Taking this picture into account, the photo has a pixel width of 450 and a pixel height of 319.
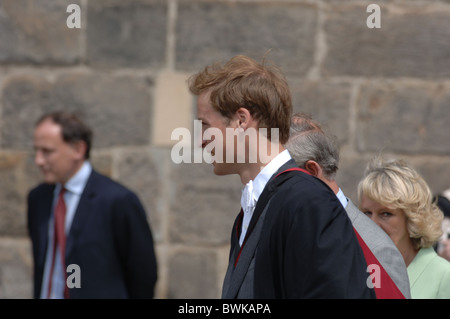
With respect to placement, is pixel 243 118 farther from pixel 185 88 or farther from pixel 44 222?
pixel 185 88

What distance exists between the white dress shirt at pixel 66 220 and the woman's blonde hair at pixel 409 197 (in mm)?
1744

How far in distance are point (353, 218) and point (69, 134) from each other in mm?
2314

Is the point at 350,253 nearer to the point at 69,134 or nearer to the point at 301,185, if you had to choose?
the point at 301,185

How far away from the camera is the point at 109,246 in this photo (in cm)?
418

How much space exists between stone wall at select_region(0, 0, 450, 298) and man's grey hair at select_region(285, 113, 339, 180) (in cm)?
177

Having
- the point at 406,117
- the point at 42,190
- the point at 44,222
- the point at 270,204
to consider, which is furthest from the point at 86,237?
the point at 270,204

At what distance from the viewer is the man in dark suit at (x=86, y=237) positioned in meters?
4.10

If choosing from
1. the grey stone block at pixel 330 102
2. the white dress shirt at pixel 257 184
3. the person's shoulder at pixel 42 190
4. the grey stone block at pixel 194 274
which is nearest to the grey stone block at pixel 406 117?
the grey stone block at pixel 330 102

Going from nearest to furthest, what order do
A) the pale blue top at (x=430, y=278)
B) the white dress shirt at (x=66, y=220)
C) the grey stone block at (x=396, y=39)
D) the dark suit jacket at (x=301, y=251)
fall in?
the dark suit jacket at (x=301, y=251)
the pale blue top at (x=430, y=278)
the white dress shirt at (x=66, y=220)
the grey stone block at (x=396, y=39)

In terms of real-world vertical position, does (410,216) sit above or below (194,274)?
above

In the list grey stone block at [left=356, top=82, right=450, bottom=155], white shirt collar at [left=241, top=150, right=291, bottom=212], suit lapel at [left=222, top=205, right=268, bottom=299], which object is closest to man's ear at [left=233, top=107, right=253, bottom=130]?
white shirt collar at [left=241, top=150, right=291, bottom=212]

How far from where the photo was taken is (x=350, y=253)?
195cm

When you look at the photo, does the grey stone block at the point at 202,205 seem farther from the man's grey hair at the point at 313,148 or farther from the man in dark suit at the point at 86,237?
the man's grey hair at the point at 313,148

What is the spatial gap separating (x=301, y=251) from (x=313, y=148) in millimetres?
1047
